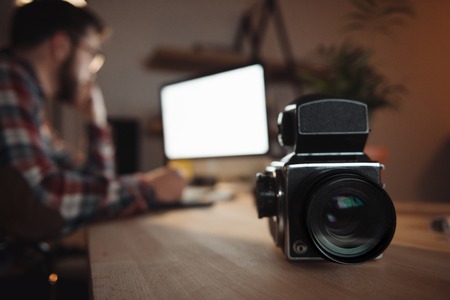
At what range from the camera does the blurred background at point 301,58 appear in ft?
2.87

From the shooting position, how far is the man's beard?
49.2 inches

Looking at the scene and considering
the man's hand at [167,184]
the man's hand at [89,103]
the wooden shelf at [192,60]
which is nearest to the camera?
the man's hand at [167,184]

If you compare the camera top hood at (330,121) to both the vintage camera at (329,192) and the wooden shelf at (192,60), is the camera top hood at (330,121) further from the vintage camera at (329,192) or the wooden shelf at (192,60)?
the wooden shelf at (192,60)

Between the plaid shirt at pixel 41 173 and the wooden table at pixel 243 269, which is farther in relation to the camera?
the plaid shirt at pixel 41 173

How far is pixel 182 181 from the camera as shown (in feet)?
3.49

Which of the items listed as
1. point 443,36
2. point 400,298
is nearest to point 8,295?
point 400,298

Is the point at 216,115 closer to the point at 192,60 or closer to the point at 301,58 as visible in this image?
the point at 192,60

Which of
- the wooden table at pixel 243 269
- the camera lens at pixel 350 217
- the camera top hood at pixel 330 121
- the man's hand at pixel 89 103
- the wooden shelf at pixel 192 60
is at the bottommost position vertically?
the wooden table at pixel 243 269

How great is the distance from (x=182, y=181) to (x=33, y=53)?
2.30 feet

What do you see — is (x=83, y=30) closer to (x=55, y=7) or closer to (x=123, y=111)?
(x=55, y=7)

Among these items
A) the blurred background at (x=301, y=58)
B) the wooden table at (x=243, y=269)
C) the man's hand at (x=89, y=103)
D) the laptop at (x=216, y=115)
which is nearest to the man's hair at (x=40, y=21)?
the man's hand at (x=89, y=103)

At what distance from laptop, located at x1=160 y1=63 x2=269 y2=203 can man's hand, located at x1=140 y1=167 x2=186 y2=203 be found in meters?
0.09

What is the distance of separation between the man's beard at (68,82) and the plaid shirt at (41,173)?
26cm

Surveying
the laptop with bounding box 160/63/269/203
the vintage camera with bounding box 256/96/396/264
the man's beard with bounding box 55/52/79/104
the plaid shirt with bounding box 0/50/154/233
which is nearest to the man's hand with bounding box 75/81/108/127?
the man's beard with bounding box 55/52/79/104
